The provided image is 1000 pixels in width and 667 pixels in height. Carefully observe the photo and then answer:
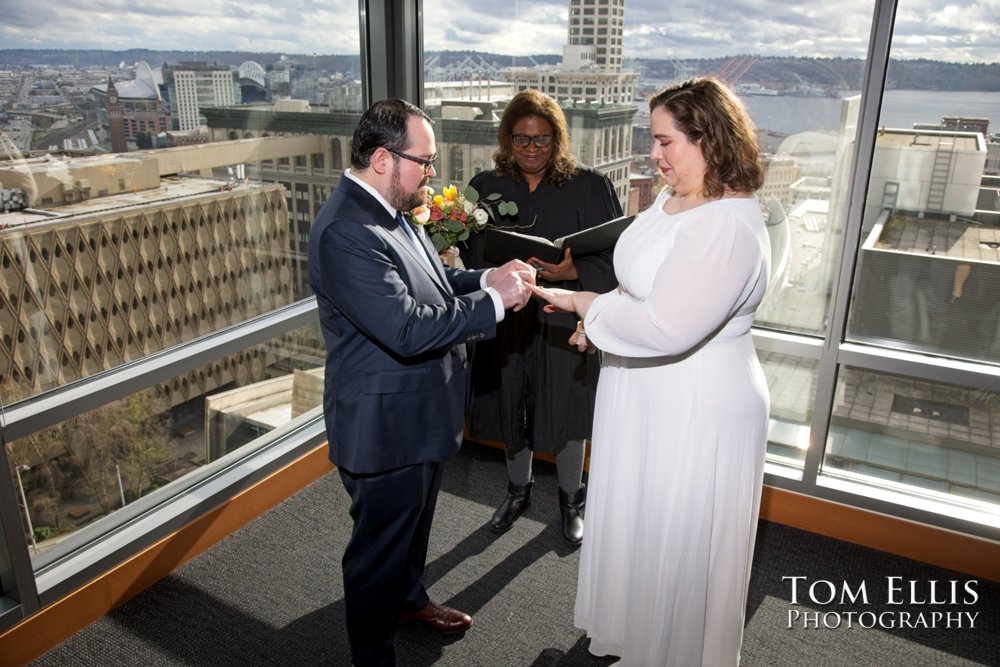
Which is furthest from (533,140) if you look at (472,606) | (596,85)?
(472,606)

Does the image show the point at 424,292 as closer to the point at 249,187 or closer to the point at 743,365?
the point at 743,365

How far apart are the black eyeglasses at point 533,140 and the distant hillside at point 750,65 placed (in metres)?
0.79

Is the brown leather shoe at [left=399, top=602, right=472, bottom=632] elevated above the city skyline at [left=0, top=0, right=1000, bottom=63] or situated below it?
below

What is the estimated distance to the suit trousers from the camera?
7.31 feet

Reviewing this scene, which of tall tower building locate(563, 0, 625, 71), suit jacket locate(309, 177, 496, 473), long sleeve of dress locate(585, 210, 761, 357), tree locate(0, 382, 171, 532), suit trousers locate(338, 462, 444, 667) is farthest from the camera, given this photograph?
tall tower building locate(563, 0, 625, 71)

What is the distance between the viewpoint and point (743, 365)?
2062 millimetres

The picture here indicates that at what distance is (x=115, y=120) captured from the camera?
9.17 ft

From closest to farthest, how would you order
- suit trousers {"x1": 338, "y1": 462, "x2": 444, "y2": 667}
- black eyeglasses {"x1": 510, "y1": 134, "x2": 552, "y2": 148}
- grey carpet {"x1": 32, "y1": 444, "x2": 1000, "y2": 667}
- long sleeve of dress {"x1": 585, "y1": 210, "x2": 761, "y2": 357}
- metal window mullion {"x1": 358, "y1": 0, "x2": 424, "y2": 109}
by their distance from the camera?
long sleeve of dress {"x1": 585, "y1": 210, "x2": 761, "y2": 357} → suit trousers {"x1": 338, "y1": 462, "x2": 444, "y2": 667} → grey carpet {"x1": 32, "y1": 444, "x2": 1000, "y2": 667} → black eyeglasses {"x1": 510, "y1": 134, "x2": 552, "y2": 148} → metal window mullion {"x1": 358, "y1": 0, "x2": 424, "y2": 109}

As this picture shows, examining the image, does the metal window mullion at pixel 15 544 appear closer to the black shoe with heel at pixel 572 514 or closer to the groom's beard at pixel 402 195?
the groom's beard at pixel 402 195

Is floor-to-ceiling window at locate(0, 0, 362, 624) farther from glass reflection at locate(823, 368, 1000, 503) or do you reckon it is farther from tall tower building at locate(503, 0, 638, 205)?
glass reflection at locate(823, 368, 1000, 503)

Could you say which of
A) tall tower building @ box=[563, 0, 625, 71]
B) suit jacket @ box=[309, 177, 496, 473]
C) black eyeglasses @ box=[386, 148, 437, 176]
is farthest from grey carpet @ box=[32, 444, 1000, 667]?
tall tower building @ box=[563, 0, 625, 71]

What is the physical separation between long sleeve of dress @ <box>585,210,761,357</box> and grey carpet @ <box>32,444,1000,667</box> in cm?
132

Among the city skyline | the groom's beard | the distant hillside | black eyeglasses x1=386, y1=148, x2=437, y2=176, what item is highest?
the city skyline

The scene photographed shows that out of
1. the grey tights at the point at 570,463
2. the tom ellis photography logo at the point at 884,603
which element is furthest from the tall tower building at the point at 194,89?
the tom ellis photography logo at the point at 884,603
